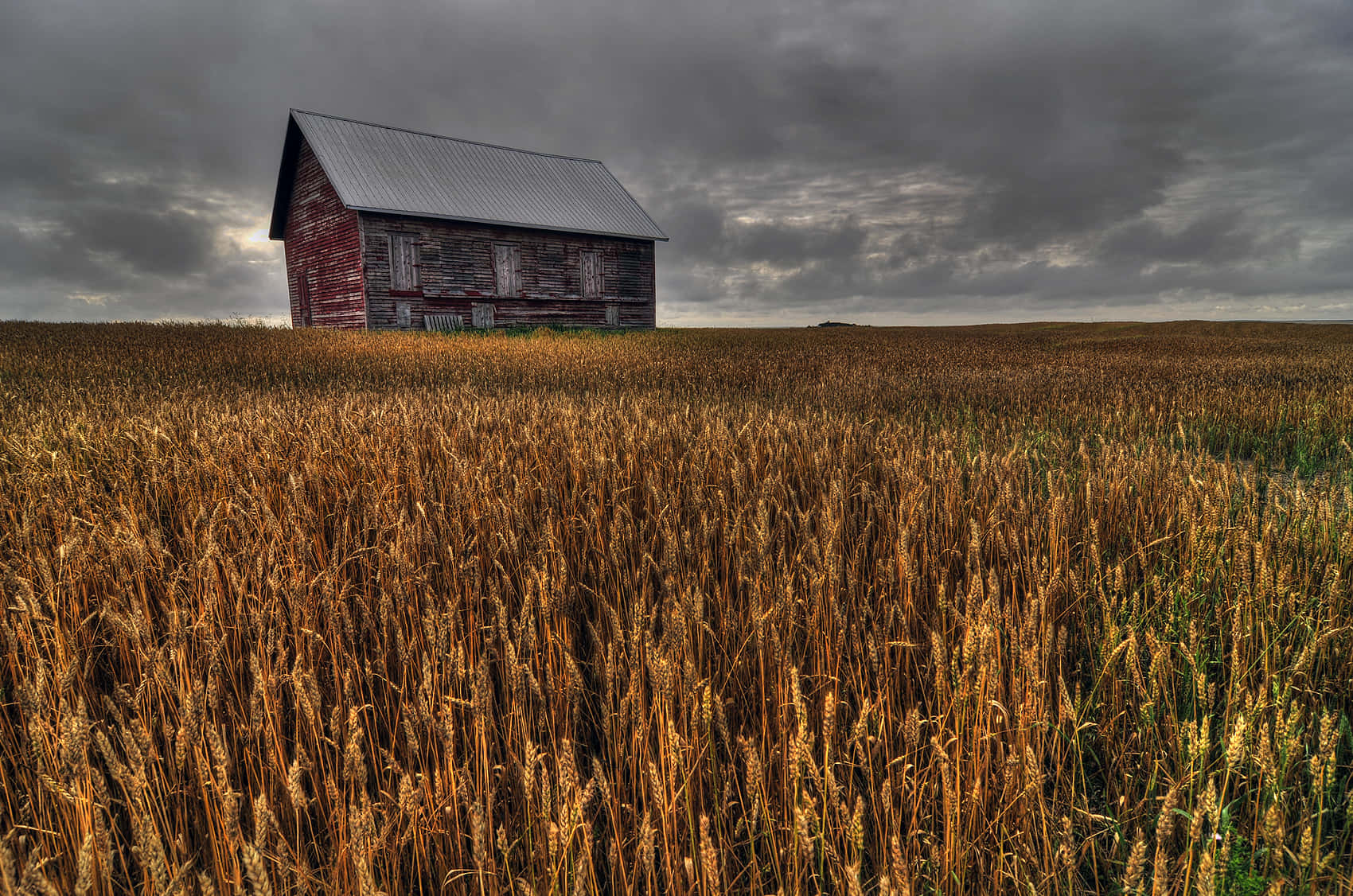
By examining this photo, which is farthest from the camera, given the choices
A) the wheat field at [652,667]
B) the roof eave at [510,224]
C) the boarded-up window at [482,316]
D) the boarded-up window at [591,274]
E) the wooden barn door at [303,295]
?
the boarded-up window at [591,274]

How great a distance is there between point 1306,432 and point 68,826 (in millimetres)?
8318

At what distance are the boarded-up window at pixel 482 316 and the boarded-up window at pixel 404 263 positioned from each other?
2.14 metres

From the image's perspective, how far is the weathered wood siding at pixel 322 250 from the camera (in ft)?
76.7

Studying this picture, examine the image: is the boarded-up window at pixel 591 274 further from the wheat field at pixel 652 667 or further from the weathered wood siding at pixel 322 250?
the wheat field at pixel 652 667

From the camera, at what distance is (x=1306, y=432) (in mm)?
6055

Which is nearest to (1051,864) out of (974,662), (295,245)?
(974,662)

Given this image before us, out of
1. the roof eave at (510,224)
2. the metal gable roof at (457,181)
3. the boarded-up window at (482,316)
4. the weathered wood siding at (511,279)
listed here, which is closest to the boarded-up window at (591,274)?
the weathered wood siding at (511,279)

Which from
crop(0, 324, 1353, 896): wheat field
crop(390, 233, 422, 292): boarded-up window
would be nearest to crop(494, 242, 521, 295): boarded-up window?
crop(390, 233, 422, 292): boarded-up window

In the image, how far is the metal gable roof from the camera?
23.5m

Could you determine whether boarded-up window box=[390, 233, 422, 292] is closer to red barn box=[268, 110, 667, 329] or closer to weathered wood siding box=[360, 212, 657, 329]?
red barn box=[268, 110, 667, 329]

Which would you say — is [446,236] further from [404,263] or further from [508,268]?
[508,268]

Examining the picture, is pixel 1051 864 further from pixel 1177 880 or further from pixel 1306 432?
pixel 1306 432

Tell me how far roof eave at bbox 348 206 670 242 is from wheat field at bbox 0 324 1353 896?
65.4 ft

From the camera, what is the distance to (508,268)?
2631 centimetres
